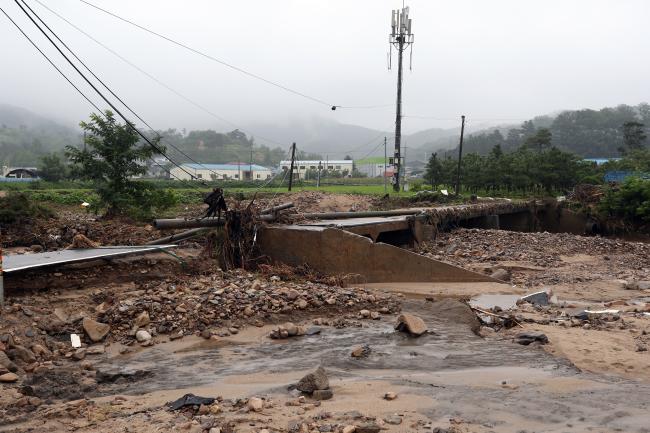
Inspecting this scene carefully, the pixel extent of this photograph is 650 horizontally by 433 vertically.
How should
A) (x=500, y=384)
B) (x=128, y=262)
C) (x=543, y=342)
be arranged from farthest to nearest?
1. (x=128, y=262)
2. (x=543, y=342)
3. (x=500, y=384)

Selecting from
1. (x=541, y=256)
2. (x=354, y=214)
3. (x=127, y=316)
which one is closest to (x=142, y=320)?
(x=127, y=316)

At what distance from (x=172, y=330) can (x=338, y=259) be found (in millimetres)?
4647

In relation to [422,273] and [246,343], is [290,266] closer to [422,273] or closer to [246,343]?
[422,273]

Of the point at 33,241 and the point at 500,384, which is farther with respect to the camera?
the point at 33,241

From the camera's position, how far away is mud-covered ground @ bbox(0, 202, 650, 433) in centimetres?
506

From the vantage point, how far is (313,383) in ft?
18.3

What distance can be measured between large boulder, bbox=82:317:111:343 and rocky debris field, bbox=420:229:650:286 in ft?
26.1

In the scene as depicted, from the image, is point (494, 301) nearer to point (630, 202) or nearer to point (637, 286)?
point (637, 286)

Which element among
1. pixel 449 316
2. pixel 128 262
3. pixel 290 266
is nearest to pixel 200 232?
pixel 290 266

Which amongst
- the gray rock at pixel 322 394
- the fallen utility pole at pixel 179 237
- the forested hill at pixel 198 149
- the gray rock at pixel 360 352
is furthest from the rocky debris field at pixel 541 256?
the forested hill at pixel 198 149

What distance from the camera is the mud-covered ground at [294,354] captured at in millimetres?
5059

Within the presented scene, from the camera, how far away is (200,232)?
472 inches

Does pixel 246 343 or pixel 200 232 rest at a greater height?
pixel 200 232

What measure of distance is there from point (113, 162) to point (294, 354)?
13.0 meters
